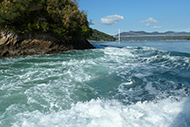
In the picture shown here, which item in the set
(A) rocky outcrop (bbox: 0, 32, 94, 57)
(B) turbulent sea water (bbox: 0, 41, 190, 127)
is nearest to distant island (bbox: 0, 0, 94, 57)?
(A) rocky outcrop (bbox: 0, 32, 94, 57)

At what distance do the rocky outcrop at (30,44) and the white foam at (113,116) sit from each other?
1122 centimetres

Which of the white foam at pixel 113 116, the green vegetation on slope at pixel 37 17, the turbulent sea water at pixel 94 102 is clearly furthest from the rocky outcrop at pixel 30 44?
the white foam at pixel 113 116

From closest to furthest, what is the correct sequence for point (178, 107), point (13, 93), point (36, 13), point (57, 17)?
point (178, 107) < point (13, 93) < point (36, 13) < point (57, 17)

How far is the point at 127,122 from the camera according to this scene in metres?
2.79

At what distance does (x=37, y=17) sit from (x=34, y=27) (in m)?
1.30

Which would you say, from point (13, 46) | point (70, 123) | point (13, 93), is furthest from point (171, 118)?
point (13, 46)

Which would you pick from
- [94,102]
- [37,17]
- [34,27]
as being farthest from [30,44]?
[94,102]

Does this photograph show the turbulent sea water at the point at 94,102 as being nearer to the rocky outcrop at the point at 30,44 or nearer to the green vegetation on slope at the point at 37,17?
the rocky outcrop at the point at 30,44

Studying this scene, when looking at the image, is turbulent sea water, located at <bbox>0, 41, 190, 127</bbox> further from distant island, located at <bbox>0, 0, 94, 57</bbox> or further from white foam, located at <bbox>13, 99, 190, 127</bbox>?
distant island, located at <bbox>0, 0, 94, 57</bbox>

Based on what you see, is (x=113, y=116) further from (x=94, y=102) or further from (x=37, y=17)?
(x=37, y=17)

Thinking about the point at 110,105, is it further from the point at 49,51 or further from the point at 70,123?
the point at 49,51

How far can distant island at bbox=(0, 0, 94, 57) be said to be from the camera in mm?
12102

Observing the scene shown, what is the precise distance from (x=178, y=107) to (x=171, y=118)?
636mm

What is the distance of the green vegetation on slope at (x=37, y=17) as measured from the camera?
39.7 feet
